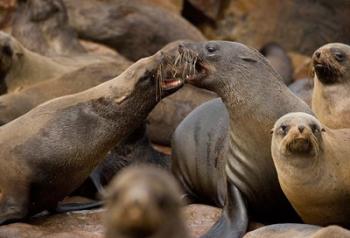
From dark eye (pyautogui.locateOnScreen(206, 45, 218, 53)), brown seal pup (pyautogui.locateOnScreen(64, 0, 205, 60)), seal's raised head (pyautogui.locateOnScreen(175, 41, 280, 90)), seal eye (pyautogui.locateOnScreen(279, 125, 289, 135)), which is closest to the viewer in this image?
seal eye (pyautogui.locateOnScreen(279, 125, 289, 135))

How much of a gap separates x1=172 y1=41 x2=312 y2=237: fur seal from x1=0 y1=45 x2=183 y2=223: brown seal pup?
0.97 feet

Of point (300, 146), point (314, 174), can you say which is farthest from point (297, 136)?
point (314, 174)

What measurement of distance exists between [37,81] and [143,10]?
12.9 ft

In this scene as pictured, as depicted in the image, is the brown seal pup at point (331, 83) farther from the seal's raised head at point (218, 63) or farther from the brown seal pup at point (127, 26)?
the brown seal pup at point (127, 26)

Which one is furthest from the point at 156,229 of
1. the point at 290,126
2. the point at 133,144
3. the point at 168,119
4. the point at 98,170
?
the point at 168,119

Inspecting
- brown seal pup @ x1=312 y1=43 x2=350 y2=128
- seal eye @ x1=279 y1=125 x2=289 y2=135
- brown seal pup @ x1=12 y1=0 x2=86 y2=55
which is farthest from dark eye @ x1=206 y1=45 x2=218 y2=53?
brown seal pup @ x1=12 y1=0 x2=86 y2=55

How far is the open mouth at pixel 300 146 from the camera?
7250mm

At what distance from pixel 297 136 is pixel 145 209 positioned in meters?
2.98

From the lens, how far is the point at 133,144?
10312mm

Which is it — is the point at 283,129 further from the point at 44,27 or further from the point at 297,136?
the point at 44,27

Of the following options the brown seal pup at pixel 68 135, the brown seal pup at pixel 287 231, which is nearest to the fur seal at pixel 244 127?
the brown seal pup at pixel 68 135

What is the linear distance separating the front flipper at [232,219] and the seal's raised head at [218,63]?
2.50 ft

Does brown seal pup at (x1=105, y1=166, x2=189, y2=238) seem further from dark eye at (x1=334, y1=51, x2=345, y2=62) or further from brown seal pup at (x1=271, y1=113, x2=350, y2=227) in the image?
dark eye at (x1=334, y1=51, x2=345, y2=62)

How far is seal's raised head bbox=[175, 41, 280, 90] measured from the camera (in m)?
8.45
